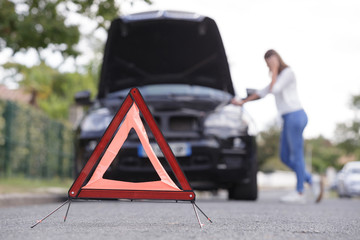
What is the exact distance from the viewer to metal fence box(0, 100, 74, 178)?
1252cm

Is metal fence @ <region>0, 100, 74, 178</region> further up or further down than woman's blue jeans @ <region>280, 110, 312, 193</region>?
further down

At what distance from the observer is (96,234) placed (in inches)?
136

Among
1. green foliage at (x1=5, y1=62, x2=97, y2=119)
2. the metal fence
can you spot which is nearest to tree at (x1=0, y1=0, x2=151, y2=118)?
the metal fence

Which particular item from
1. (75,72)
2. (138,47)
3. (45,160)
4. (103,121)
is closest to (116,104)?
(103,121)

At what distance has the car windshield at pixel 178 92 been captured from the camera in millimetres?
6977

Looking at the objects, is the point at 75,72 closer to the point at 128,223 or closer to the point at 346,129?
the point at 128,223

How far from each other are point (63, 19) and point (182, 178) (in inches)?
242

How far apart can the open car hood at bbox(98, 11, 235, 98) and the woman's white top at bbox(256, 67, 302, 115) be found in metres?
0.60

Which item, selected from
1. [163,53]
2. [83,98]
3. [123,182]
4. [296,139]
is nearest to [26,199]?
[83,98]

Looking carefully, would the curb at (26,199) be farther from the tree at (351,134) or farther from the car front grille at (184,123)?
the tree at (351,134)

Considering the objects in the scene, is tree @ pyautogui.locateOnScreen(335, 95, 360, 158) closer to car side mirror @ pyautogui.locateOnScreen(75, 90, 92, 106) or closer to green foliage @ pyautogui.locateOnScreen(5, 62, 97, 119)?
green foliage @ pyautogui.locateOnScreen(5, 62, 97, 119)

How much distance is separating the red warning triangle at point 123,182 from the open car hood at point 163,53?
10.00ft

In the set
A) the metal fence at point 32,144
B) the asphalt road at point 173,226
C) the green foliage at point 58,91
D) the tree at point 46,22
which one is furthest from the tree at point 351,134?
the asphalt road at point 173,226

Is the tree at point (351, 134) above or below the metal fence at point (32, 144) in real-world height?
below
